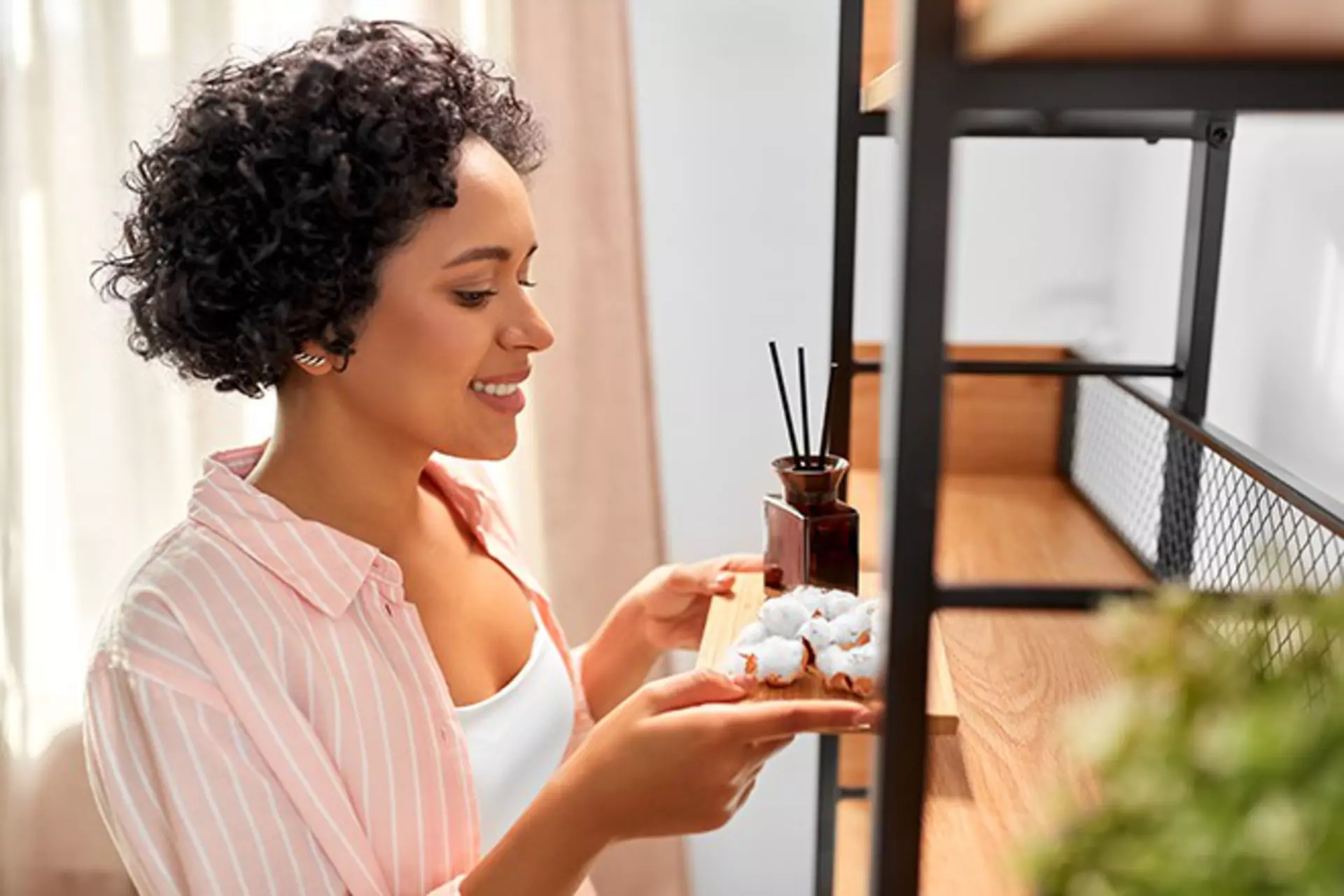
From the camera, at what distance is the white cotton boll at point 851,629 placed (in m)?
0.88

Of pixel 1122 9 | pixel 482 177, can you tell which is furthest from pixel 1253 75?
pixel 482 177

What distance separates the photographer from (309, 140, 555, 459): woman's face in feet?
3.36

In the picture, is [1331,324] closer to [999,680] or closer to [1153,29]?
[999,680]

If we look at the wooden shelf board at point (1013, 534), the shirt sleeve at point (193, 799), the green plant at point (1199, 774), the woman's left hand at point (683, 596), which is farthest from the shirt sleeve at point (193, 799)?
the green plant at point (1199, 774)

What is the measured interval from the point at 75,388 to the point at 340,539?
3.05 ft

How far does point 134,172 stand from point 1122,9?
1.11m

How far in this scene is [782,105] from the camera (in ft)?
6.20

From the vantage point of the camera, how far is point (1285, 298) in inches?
40.9

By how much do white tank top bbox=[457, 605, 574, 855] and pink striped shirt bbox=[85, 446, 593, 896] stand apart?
2.4 inches

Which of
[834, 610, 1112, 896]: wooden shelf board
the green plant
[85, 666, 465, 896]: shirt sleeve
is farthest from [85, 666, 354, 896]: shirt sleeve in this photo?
the green plant

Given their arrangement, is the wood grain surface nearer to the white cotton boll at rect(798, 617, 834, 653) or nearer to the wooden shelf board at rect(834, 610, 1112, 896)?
the wooden shelf board at rect(834, 610, 1112, 896)

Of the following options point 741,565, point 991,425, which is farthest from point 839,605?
point 991,425

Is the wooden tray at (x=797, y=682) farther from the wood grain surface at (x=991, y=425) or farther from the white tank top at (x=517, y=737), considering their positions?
the wood grain surface at (x=991, y=425)

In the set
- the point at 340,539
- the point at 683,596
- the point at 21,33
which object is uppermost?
the point at 21,33
